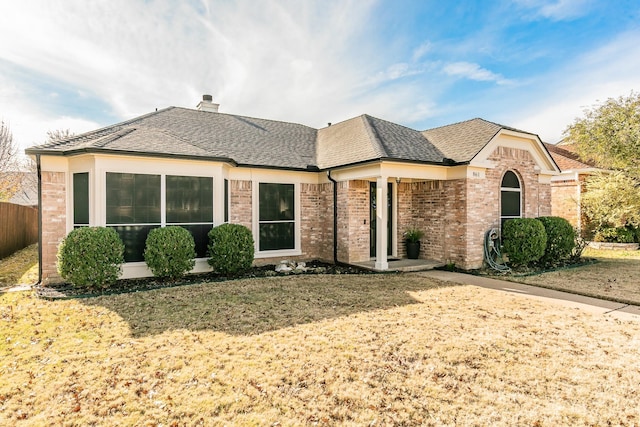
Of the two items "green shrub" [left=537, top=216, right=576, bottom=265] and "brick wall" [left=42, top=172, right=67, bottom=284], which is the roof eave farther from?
"green shrub" [left=537, top=216, right=576, bottom=265]

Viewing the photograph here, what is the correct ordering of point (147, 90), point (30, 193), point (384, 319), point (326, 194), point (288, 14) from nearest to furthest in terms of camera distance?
point (384, 319) < point (288, 14) < point (326, 194) < point (147, 90) < point (30, 193)

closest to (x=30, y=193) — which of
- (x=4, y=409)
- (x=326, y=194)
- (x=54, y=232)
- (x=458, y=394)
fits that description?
(x=54, y=232)

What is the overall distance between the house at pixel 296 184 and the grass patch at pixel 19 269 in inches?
57.5

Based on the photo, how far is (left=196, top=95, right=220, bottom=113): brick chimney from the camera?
14617 millimetres

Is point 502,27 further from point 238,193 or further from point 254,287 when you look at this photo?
point 254,287

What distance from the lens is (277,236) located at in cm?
1144

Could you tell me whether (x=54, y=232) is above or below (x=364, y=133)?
below

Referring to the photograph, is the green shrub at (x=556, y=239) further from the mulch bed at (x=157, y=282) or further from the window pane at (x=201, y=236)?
the window pane at (x=201, y=236)

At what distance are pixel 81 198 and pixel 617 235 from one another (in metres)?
21.6

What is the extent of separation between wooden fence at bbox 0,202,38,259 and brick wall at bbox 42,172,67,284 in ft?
21.9

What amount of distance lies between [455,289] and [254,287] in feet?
15.6

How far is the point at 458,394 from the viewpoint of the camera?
3.46 metres

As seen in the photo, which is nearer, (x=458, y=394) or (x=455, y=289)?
(x=458, y=394)

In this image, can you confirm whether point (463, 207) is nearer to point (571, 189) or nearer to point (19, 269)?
point (571, 189)
